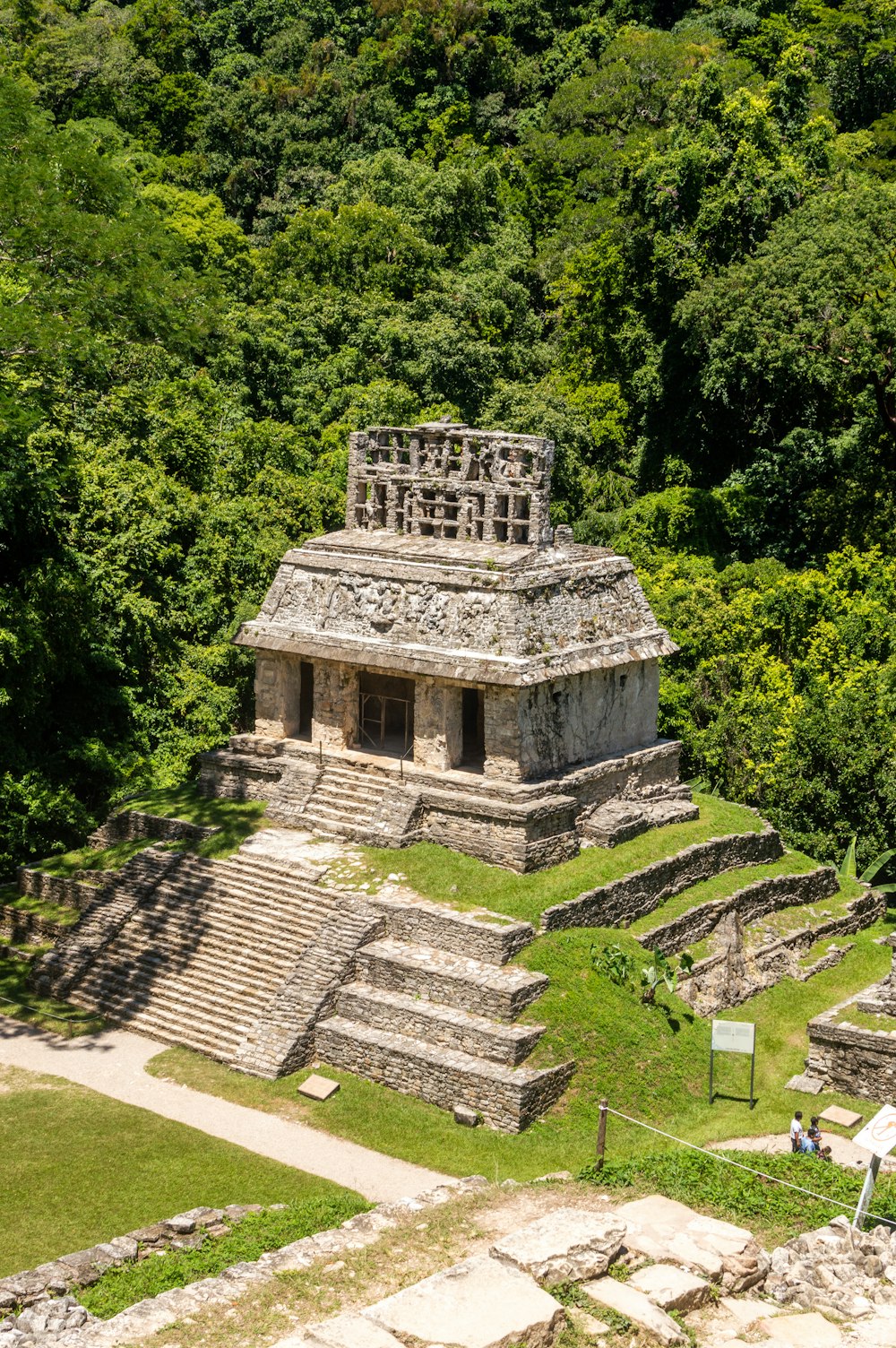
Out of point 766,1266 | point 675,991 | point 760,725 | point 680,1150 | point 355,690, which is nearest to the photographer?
point 766,1266

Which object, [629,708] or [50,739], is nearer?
[629,708]

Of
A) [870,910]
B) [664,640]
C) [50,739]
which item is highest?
[664,640]

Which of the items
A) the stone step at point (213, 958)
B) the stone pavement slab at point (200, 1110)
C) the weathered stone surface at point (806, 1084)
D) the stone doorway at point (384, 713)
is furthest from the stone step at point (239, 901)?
the weathered stone surface at point (806, 1084)

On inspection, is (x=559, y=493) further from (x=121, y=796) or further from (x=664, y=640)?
(x=121, y=796)

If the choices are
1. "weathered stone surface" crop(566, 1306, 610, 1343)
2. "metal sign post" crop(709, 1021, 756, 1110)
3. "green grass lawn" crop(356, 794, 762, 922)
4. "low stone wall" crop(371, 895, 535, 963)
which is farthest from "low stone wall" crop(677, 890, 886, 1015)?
"weathered stone surface" crop(566, 1306, 610, 1343)

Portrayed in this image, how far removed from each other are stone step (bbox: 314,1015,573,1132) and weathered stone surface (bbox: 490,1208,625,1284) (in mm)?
5157

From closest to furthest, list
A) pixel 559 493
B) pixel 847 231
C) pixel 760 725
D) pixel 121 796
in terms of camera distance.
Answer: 1. pixel 121 796
2. pixel 760 725
3. pixel 847 231
4. pixel 559 493

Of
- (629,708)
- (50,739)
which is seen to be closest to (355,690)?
(629,708)

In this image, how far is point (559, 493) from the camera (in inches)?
1503

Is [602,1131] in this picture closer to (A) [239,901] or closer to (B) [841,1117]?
(B) [841,1117]

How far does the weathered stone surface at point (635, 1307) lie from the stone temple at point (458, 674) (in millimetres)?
10026

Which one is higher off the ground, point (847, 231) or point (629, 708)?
point (847, 231)

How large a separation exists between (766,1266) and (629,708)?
13460 millimetres

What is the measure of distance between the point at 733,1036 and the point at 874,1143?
561cm
